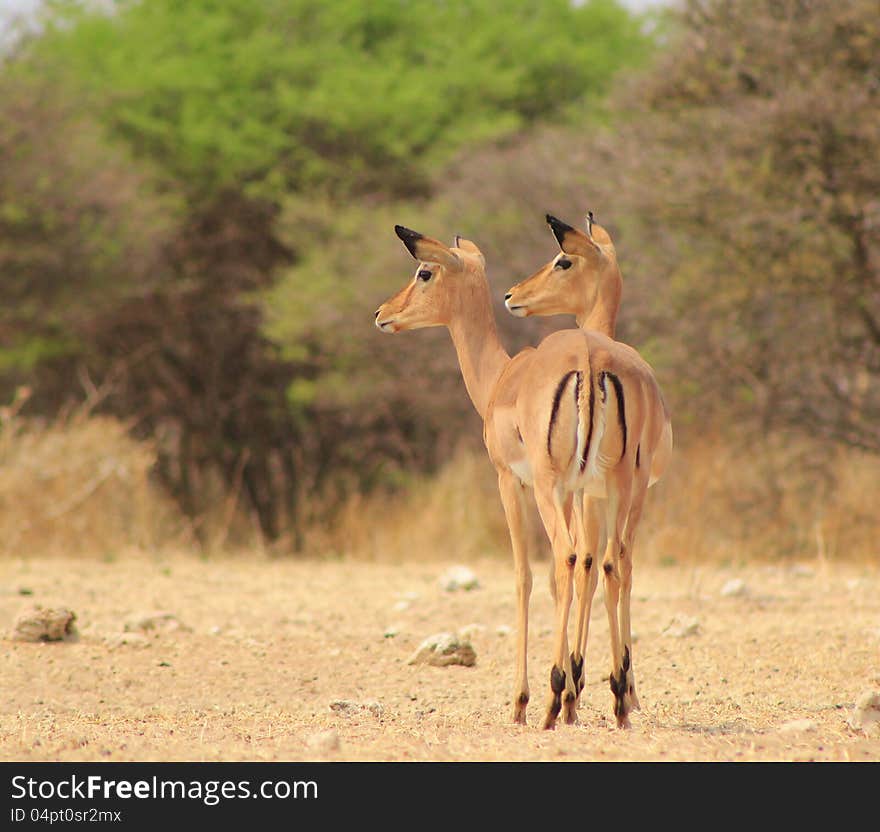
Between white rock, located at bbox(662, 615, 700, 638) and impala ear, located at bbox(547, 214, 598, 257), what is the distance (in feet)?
8.65

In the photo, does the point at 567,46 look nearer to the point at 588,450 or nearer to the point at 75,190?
the point at 75,190

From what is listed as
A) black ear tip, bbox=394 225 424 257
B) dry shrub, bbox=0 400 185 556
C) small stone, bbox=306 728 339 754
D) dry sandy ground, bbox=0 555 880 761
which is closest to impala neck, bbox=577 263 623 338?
black ear tip, bbox=394 225 424 257

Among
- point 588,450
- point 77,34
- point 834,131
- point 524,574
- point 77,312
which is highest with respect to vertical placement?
point 77,34

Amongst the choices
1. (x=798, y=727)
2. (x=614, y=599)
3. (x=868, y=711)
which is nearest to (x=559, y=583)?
(x=614, y=599)

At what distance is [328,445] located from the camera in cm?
2034

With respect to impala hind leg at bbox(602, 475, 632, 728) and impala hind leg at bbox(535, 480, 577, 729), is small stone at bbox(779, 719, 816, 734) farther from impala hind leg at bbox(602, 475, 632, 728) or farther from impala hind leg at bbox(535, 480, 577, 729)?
impala hind leg at bbox(535, 480, 577, 729)

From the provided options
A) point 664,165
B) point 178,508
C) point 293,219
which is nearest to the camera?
point 664,165

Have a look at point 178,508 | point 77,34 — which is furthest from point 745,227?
point 77,34

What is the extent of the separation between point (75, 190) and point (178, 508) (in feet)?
13.5

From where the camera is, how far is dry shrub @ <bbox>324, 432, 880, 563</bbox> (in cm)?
1342

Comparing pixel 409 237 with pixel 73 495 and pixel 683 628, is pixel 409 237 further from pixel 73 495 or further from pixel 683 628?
pixel 73 495

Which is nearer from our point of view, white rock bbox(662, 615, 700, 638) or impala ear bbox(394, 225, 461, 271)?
impala ear bbox(394, 225, 461, 271)

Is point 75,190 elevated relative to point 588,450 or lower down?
elevated

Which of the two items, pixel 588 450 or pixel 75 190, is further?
pixel 75 190
